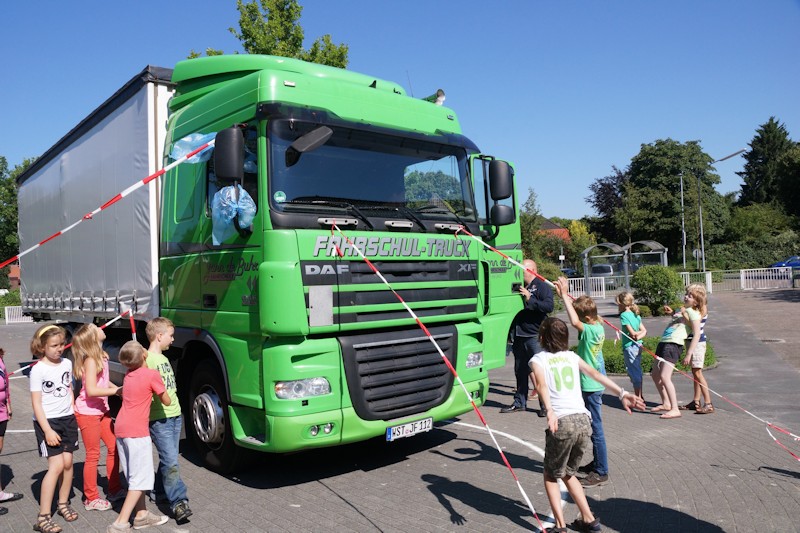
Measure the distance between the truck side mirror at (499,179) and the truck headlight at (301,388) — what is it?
9.54 feet

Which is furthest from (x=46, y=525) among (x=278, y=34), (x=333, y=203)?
(x=278, y=34)

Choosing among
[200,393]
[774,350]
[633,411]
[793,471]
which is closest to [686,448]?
[793,471]

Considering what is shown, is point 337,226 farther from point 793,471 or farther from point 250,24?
point 250,24

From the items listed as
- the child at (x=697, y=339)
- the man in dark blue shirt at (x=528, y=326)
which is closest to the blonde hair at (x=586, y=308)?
the man in dark blue shirt at (x=528, y=326)

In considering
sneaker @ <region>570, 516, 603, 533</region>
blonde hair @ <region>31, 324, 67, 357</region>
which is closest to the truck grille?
sneaker @ <region>570, 516, 603, 533</region>

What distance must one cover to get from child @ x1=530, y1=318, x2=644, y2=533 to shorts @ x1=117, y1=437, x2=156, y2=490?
2896 millimetres

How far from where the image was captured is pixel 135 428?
189 inches

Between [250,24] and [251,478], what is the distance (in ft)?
50.3

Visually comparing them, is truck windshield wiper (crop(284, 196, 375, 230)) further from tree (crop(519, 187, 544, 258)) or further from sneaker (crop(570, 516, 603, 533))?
tree (crop(519, 187, 544, 258))

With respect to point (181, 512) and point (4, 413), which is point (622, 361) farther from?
point (4, 413)

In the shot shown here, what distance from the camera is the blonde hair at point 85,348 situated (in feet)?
16.8

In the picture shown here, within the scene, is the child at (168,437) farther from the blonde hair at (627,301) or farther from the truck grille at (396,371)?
the blonde hair at (627,301)

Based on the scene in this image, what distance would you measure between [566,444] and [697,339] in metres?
4.42

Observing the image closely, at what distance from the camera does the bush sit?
820 inches
